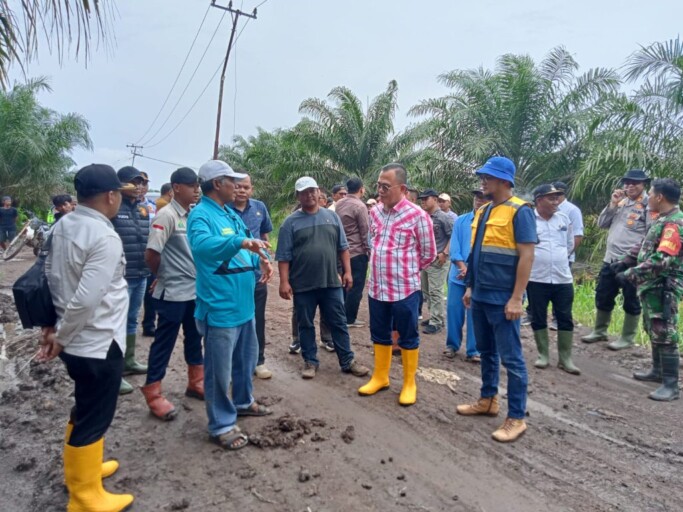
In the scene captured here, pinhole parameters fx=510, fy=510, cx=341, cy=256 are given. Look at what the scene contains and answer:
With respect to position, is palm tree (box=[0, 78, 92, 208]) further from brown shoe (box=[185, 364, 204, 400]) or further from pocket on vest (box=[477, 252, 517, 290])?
pocket on vest (box=[477, 252, 517, 290])

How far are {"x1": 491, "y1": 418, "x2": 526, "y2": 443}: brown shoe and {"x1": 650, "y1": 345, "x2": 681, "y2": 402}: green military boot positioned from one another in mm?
1901

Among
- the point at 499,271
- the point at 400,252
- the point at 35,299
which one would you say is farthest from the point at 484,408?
the point at 35,299

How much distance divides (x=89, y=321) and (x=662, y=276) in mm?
4972

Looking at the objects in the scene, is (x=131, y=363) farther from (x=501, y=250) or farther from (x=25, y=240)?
(x=25, y=240)

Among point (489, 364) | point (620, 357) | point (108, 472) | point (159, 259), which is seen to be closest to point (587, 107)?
point (620, 357)

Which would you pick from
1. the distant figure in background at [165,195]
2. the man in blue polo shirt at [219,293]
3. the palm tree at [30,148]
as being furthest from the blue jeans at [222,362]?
the palm tree at [30,148]

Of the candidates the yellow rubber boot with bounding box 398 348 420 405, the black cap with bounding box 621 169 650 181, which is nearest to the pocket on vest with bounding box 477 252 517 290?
the yellow rubber boot with bounding box 398 348 420 405

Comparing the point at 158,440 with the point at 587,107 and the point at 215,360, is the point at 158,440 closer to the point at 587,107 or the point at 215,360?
the point at 215,360

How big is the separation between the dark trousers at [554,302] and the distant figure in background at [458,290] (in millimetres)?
719

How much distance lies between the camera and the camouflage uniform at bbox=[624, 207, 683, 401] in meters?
4.79

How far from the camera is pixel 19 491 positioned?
3127 mm

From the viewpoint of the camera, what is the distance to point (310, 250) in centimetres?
496

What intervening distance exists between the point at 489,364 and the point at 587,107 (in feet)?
43.4

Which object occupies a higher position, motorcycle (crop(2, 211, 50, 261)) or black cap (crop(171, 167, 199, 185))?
black cap (crop(171, 167, 199, 185))
